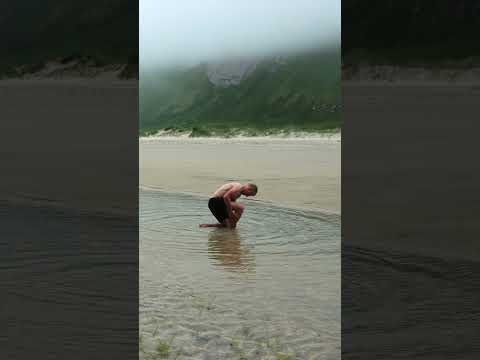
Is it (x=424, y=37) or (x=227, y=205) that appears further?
(x=424, y=37)

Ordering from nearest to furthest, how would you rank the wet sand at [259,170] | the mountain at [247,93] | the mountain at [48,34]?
the wet sand at [259,170] < the mountain at [48,34] < the mountain at [247,93]

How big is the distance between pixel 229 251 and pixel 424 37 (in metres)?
38.0

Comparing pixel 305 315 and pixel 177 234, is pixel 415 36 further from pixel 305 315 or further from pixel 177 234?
pixel 305 315

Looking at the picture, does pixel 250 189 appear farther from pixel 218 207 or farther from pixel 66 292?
pixel 66 292

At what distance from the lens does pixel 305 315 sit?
5.32 meters

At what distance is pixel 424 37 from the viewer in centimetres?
4178

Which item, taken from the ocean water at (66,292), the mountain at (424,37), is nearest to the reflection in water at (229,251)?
the ocean water at (66,292)

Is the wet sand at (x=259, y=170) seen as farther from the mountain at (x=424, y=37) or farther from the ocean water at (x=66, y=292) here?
the mountain at (x=424, y=37)

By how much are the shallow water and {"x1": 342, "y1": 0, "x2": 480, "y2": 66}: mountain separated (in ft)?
62.7

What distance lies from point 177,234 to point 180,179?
1136 cm

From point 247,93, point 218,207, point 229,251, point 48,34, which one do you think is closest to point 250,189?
point 229,251

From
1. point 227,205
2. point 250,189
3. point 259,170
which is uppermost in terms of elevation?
point 250,189

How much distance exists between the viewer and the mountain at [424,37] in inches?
1337

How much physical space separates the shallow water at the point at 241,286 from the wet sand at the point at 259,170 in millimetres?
2417
